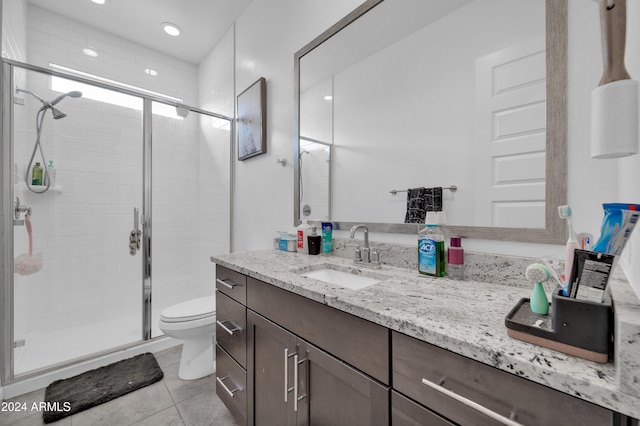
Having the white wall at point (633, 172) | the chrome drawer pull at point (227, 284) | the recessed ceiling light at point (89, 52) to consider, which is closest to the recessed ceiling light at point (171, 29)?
the recessed ceiling light at point (89, 52)

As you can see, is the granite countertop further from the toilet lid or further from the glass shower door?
the glass shower door

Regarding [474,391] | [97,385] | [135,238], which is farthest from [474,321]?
[135,238]

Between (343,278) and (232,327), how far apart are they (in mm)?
600

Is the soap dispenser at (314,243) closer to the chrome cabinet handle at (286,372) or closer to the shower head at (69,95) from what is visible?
the chrome cabinet handle at (286,372)

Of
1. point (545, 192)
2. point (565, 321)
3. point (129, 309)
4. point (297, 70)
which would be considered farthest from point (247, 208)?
point (565, 321)

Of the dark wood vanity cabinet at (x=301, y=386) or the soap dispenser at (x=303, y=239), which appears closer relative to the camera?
the dark wood vanity cabinet at (x=301, y=386)

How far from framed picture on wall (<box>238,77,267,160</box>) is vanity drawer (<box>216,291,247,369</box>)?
3.89ft

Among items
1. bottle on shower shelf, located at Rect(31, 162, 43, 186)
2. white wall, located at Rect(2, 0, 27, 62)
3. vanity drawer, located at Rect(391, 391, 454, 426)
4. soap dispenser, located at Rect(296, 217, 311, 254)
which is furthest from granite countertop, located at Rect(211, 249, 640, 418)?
white wall, located at Rect(2, 0, 27, 62)

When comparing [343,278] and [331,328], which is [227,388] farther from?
[331,328]

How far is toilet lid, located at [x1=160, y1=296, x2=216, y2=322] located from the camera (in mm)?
1740

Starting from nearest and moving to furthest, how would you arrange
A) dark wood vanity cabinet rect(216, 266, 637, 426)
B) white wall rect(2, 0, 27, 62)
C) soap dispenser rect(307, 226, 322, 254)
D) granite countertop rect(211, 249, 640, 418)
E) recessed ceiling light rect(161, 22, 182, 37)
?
granite countertop rect(211, 249, 640, 418)
dark wood vanity cabinet rect(216, 266, 637, 426)
soap dispenser rect(307, 226, 322, 254)
white wall rect(2, 0, 27, 62)
recessed ceiling light rect(161, 22, 182, 37)

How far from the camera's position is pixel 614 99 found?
0.43m

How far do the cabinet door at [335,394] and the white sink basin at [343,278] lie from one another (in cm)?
35

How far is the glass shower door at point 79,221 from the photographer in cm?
198
